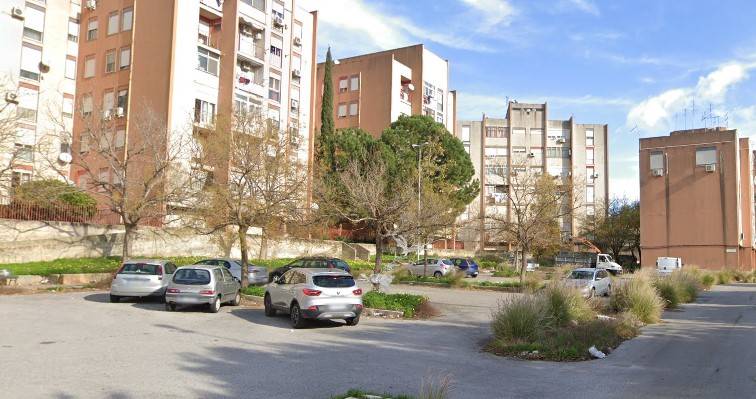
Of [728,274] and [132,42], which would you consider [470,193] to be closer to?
[728,274]

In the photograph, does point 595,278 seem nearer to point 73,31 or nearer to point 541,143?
point 73,31

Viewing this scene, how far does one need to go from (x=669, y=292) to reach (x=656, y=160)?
39983 mm

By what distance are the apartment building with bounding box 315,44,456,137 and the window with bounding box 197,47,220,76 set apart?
19923mm

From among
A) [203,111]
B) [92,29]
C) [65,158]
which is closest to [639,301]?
[65,158]

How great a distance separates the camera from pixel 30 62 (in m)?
39.3

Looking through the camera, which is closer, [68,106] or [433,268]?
[433,268]

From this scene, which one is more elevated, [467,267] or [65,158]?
[65,158]

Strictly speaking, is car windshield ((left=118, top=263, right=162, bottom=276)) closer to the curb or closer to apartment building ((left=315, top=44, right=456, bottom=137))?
the curb

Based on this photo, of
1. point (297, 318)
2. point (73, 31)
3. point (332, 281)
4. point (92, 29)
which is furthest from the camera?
point (73, 31)

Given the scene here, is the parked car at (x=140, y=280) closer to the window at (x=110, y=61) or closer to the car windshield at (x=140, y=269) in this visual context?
the car windshield at (x=140, y=269)

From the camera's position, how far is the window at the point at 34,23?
39.2m

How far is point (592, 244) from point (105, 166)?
165 ft

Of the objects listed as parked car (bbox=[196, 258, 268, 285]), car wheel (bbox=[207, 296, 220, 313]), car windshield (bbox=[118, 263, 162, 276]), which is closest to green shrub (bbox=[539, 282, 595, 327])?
car wheel (bbox=[207, 296, 220, 313])

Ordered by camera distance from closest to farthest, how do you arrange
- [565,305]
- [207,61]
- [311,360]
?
[311,360], [565,305], [207,61]
